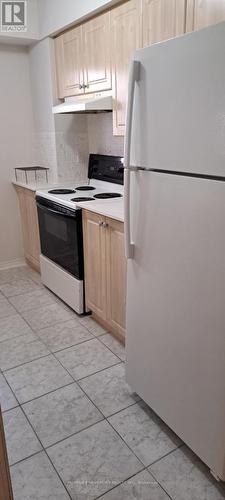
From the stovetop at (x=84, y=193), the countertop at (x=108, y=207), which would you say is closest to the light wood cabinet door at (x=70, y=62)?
the stovetop at (x=84, y=193)

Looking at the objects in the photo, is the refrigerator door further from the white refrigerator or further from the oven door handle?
the oven door handle

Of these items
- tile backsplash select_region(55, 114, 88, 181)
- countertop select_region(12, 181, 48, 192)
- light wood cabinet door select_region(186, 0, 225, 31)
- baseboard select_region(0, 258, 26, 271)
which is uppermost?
light wood cabinet door select_region(186, 0, 225, 31)

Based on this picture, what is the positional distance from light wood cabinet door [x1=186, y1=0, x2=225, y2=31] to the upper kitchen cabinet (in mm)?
796

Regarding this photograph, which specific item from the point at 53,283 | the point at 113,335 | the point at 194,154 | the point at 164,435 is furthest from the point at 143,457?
the point at 53,283

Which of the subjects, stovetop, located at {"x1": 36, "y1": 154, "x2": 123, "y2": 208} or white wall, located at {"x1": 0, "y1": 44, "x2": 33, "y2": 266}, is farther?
white wall, located at {"x1": 0, "y1": 44, "x2": 33, "y2": 266}

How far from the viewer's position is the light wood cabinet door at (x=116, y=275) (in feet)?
7.07

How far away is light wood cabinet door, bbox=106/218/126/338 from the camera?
7.07 feet

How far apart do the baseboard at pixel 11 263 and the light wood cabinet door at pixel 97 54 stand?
6.49 ft

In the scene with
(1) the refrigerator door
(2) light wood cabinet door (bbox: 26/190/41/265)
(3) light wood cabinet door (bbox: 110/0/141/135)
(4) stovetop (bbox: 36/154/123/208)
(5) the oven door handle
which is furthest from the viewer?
(2) light wood cabinet door (bbox: 26/190/41/265)

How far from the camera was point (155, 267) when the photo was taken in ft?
5.09

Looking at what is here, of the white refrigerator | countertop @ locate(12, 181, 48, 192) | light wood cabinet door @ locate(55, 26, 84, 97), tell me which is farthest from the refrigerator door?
countertop @ locate(12, 181, 48, 192)

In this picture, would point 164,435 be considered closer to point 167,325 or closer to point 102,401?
point 102,401

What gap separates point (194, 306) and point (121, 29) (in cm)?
186

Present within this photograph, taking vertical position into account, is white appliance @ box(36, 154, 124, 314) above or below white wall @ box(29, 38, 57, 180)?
below
